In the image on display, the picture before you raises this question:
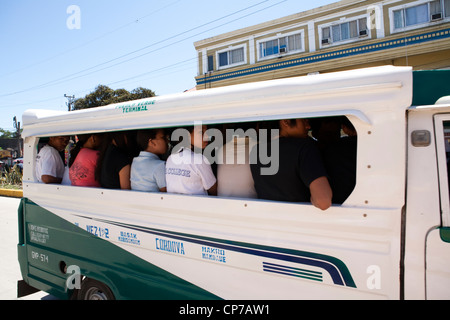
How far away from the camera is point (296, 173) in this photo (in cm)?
204

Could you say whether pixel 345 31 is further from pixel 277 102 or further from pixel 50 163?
pixel 277 102

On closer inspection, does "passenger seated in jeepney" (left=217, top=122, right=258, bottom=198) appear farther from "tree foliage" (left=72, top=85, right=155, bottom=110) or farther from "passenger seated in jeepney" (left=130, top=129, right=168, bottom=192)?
"tree foliage" (left=72, top=85, right=155, bottom=110)

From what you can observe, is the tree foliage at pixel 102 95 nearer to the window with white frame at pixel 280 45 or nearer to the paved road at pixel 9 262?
the window with white frame at pixel 280 45

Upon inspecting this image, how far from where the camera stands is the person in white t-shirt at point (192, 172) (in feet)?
8.10

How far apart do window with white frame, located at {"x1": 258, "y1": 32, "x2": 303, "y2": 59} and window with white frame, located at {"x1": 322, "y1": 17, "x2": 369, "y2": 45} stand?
1.48 m

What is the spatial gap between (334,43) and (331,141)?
53.4 feet

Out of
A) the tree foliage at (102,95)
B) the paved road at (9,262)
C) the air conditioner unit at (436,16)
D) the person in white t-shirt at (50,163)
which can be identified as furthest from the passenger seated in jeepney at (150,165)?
the tree foliage at (102,95)

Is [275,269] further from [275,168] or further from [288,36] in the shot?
[288,36]

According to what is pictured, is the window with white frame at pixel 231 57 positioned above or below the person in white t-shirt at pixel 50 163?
above

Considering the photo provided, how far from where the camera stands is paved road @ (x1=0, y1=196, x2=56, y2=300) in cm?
423

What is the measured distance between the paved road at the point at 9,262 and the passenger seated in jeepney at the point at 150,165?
8.50 feet

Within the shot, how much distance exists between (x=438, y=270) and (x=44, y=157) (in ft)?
12.1

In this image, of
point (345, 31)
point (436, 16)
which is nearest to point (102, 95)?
point (345, 31)
